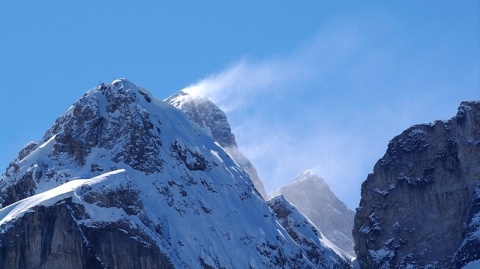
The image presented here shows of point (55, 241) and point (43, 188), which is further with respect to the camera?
point (43, 188)

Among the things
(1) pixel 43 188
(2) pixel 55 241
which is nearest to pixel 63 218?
(2) pixel 55 241

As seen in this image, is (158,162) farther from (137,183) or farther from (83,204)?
(83,204)

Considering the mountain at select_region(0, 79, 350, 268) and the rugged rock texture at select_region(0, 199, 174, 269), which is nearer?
the rugged rock texture at select_region(0, 199, 174, 269)

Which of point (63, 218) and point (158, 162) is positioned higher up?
point (158, 162)

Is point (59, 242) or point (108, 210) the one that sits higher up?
point (108, 210)

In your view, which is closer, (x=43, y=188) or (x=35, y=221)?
(x=35, y=221)

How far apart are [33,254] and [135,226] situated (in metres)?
15.7

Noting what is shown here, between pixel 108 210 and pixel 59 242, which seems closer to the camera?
pixel 59 242

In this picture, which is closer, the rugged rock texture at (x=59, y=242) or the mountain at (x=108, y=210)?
the rugged rock texture at (x=59, y=242)

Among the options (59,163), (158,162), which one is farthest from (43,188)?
(158,162)

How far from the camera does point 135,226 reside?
538 ft

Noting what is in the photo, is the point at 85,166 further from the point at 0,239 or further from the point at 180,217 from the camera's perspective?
the point at 0,239

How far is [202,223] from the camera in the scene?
192 metres

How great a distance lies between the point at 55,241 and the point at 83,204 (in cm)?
677
